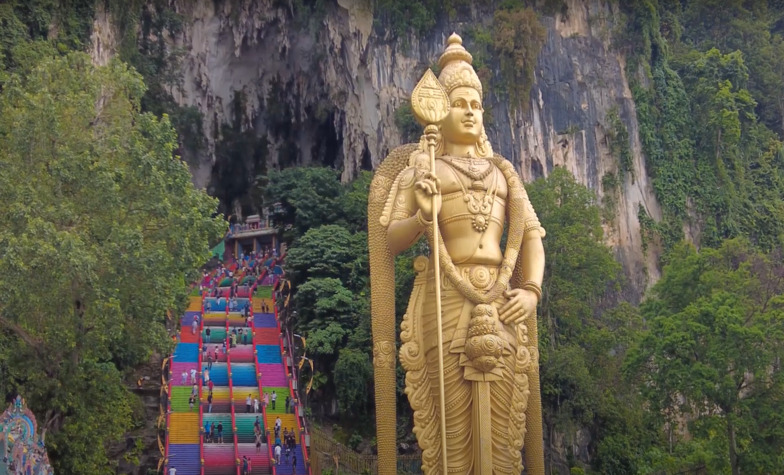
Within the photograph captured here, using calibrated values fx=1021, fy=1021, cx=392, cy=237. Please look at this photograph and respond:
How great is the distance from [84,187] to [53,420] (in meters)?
2.97

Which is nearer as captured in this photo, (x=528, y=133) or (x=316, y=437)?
(x=316, y=437)

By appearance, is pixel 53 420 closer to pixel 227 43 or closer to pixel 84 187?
pixel 84 187

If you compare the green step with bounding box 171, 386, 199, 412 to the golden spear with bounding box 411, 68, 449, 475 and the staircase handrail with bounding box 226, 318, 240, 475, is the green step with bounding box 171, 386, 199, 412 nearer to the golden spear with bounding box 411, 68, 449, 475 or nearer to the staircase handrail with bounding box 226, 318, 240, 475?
the staircase handrail with bounding box 226, 318, 240, 475

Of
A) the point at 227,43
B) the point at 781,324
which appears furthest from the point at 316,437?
the point at 227,43

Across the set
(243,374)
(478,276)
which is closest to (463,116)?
(478,276)

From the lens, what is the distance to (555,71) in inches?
990

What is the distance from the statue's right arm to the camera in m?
8.56

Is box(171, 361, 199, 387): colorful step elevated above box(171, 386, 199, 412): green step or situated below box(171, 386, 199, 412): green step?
above

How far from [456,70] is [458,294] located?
6.81 feet

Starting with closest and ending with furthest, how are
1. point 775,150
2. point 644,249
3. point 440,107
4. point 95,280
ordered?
1. point 440,107
2. point 95,280
3. point 644,249
4. point 775,150

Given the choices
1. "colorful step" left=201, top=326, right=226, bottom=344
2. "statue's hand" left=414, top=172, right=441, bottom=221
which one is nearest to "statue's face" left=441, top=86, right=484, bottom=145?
"statue's hand" left=414, top=172, right=441, bottom=221

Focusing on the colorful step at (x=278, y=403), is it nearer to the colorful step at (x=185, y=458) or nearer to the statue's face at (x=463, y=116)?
the colorful step at (x=185, y=458)

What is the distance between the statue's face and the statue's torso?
0.85 ft

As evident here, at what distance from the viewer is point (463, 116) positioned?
29.6ft
